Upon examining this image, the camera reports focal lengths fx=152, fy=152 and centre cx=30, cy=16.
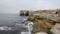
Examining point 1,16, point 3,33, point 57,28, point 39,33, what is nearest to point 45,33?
point 39,33

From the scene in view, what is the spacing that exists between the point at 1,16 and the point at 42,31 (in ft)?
12.9

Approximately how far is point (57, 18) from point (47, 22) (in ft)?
1.01

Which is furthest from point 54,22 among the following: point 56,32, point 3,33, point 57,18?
point 3,33

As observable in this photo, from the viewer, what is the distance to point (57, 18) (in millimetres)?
4043

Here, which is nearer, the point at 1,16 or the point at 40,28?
the point at 40,28

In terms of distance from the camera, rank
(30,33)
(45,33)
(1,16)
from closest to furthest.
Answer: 1. (45,33)
2. (30,33)
3. (1,16)

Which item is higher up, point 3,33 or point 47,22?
point 47,22

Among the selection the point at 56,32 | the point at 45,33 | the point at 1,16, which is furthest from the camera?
the point at 1,16

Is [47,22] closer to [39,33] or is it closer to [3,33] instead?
[39,33]

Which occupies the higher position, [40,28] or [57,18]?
[57,18]

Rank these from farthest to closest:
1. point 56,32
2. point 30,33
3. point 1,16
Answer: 1. point 1,16
2. point 30,33
3. point 56,32

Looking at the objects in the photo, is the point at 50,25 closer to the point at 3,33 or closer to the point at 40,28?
the point at 40,28

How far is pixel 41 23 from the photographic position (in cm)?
439

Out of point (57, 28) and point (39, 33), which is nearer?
point (57, 28)
